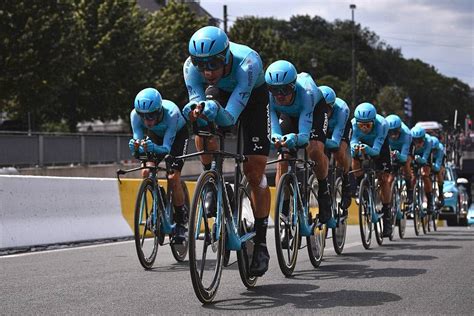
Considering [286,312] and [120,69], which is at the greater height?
[120,69]

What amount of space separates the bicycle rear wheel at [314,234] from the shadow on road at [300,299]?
192 cm

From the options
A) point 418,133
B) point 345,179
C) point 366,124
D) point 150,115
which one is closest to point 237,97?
point 150,115

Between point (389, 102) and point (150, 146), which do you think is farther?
point (389, 102)

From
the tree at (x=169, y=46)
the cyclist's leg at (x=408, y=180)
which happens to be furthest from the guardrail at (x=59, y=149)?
the tree at (x=169, y=46)

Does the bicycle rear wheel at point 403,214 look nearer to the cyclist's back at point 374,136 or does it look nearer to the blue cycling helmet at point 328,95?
the cyclist's back at point 374,136

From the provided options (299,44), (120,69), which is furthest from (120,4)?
(299,44)

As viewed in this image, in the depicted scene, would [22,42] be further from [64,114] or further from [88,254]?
[88,254]

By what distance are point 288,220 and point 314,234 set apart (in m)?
1.05

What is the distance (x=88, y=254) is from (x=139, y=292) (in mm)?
3706

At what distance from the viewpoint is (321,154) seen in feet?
33.0

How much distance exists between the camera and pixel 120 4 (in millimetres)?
48000

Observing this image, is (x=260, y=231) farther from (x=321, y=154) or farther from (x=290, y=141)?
(x=321, y=154)

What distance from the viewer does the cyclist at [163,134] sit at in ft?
31.2

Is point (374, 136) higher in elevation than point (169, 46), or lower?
lower
